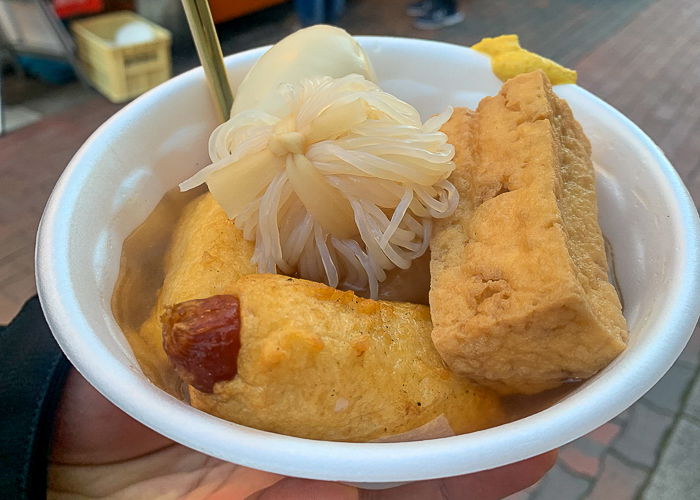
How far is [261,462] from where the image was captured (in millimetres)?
694

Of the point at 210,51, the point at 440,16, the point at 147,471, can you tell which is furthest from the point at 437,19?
the point at 147,471

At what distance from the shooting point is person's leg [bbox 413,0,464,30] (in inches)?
176

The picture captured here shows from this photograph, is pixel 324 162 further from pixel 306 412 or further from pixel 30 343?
pixel 30 343

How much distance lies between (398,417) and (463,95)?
2.96ft

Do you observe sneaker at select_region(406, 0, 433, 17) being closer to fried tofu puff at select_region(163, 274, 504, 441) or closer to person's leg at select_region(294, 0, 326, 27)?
person's leg at select_region(294, 0, 326, 27)

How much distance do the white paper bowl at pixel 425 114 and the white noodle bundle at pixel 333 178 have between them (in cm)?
22

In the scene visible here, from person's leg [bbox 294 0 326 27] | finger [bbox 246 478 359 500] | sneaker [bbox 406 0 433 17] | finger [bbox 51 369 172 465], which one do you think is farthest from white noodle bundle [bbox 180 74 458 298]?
sneaker [bbox 406 0 433 17]

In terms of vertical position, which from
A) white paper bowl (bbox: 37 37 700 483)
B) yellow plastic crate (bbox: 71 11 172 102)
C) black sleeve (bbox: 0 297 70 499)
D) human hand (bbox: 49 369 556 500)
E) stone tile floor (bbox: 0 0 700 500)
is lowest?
stone tile floor (bbox: 0 0 700 500)

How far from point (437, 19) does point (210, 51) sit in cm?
374

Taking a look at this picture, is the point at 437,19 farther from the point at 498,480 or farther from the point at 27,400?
the point at 27,400

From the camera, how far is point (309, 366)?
77 cm

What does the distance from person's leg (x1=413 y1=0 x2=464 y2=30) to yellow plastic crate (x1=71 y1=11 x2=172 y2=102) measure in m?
2.00

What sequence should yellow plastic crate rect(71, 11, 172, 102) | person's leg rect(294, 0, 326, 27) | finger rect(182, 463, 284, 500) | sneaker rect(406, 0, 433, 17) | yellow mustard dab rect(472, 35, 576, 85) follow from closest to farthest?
finger rect(182, 463, 284, 500) < yellow mustard dab rect(472, 35, 576, 85) < yellow plastic crate rect(71, 11, 172, 102) < person's leg rect(294, 0, 326, 27) < sneaker rect(406, 0, 433, 17)

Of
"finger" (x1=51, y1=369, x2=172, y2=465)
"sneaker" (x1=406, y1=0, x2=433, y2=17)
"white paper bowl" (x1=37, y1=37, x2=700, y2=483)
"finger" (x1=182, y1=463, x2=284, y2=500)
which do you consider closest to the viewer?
"white paper bowl" (x1=37, y1=37, x2=700, y2=483)
